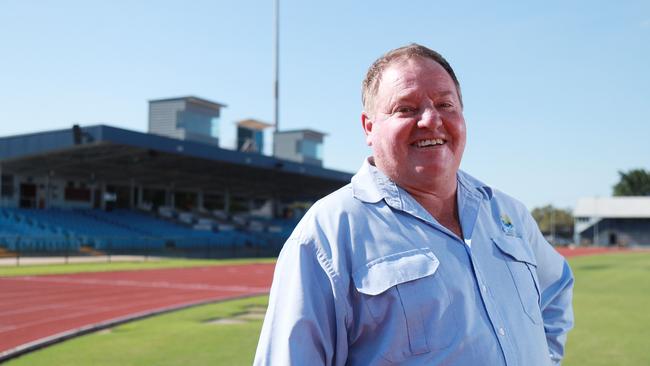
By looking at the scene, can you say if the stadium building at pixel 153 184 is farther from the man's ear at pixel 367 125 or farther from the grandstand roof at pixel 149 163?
the man's ear at pixel 367 125

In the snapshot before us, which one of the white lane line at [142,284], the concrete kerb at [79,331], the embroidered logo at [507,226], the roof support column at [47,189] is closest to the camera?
the embroidered logo at [507,226]

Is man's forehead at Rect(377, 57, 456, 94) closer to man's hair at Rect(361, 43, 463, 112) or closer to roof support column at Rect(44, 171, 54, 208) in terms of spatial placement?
man's hair at Rect(361, 43, 463, 112)

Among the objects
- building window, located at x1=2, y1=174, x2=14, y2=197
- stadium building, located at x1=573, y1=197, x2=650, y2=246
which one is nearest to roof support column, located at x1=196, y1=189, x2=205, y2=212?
building window, located at x1=2, y1=174, x2=14, y2=197

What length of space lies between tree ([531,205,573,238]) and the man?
109 meters

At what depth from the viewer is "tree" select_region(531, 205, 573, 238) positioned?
349ft

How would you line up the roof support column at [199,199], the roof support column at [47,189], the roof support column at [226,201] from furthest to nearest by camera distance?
1. the roof support column at [226,201]
2. the roof support column at [199,199]
3. the roof support column at [47,189]

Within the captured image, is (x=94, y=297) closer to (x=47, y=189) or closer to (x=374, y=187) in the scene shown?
(x=374, y=187)

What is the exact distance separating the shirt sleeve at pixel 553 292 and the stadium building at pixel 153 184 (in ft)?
93.9

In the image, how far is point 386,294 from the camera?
1865 millimetres

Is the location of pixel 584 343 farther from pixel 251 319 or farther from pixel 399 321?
pixel 399 321

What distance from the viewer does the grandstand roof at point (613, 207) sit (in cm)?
8638

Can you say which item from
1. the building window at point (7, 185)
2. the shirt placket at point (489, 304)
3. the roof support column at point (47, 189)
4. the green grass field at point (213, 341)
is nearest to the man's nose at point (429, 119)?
the shirt placket at point (489, 304)

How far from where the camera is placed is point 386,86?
83.3 inches

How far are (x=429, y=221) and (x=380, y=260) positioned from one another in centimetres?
24
